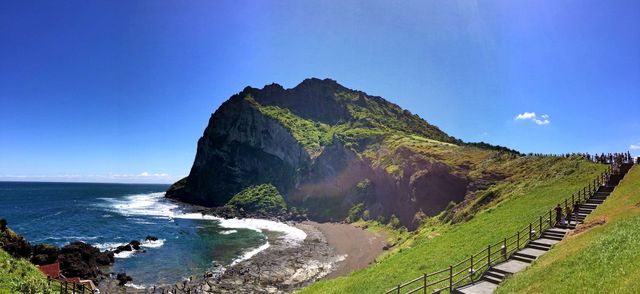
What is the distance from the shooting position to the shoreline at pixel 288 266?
4303 cm

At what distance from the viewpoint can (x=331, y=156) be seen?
11981 cm

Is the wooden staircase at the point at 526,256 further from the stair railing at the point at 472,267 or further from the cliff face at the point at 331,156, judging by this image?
the cliff face at the point at 331,156

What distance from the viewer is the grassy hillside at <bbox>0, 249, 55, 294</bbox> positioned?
2058 centimetres

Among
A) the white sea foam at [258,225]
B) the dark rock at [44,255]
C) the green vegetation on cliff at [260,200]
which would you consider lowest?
the white sea foam at [258,225]

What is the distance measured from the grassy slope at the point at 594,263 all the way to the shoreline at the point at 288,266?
96.2ft

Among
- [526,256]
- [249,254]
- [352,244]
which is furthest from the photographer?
[352,244]

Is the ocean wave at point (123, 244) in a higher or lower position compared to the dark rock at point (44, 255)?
lower

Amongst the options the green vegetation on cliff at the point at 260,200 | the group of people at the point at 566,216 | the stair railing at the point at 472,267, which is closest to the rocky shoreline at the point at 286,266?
the stair railing at the point at 472,267

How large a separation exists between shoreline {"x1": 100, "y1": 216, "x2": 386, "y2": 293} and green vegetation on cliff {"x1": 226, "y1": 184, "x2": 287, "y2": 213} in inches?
1609

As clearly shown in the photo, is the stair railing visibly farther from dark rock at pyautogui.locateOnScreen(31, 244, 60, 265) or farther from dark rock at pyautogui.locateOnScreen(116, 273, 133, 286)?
dark rock at pyautogui.locateOnScreen(31, 244, 60, 265)

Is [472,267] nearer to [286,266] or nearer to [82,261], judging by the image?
[286,266]

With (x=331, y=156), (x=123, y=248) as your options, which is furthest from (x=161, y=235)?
(x=331, y=156)

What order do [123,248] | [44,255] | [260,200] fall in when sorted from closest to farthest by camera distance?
[44,255]
[123,248]
[260,200]

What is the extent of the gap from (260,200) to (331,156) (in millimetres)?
28454
